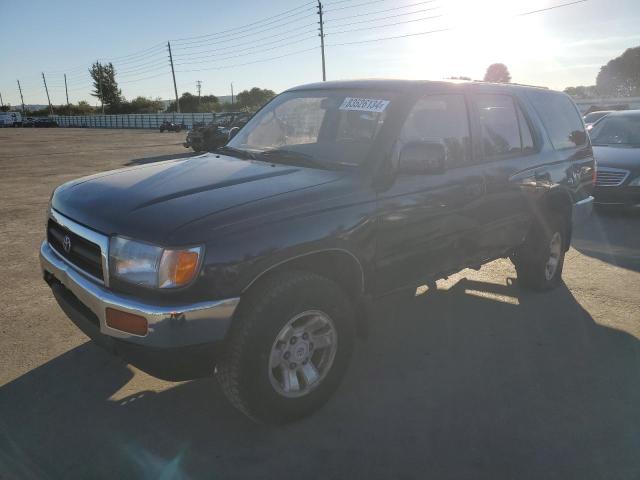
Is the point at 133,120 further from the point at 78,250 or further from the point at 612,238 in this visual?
the point at 78,250

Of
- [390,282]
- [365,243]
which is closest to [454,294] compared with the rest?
[390,282]

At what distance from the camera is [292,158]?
333 cm

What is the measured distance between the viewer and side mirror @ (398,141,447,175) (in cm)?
290

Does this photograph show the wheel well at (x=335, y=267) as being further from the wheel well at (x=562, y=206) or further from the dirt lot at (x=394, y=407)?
the wheel well at (x=562, y=206)

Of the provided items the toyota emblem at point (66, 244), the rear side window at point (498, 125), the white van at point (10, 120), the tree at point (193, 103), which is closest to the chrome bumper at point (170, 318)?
the toyota emblem at point (66, 244)

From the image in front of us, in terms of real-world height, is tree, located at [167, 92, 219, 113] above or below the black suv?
above

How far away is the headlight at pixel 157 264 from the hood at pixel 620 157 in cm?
761

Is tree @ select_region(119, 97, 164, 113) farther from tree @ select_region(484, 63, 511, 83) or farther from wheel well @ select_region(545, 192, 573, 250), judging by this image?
wheel well @ select_region(545, 192, 573, 250)

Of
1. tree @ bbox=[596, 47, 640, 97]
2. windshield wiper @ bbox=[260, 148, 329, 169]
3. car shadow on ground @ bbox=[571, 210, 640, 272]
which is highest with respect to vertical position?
tree @ bbox=[596, 47, 640, 97]

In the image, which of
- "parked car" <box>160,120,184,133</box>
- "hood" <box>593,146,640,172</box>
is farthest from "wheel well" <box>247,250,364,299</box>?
"parked car" <box>160,120,184,133</box>

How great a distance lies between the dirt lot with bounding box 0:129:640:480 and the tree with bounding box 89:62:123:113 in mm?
93697

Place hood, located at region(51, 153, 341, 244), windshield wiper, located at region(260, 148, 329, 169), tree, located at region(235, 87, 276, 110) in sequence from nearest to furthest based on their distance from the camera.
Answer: hood, located at region(51, 153, 341, 244) < windshield wiper, located at region(260, 148, 329, 169) < tree, located at region(235, 87, 276, 110)

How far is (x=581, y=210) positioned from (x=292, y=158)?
3.44 m

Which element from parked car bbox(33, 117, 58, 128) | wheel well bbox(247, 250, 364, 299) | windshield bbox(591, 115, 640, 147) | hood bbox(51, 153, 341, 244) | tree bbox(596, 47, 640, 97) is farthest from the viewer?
tree bbox(596, 47, 640, 97)
